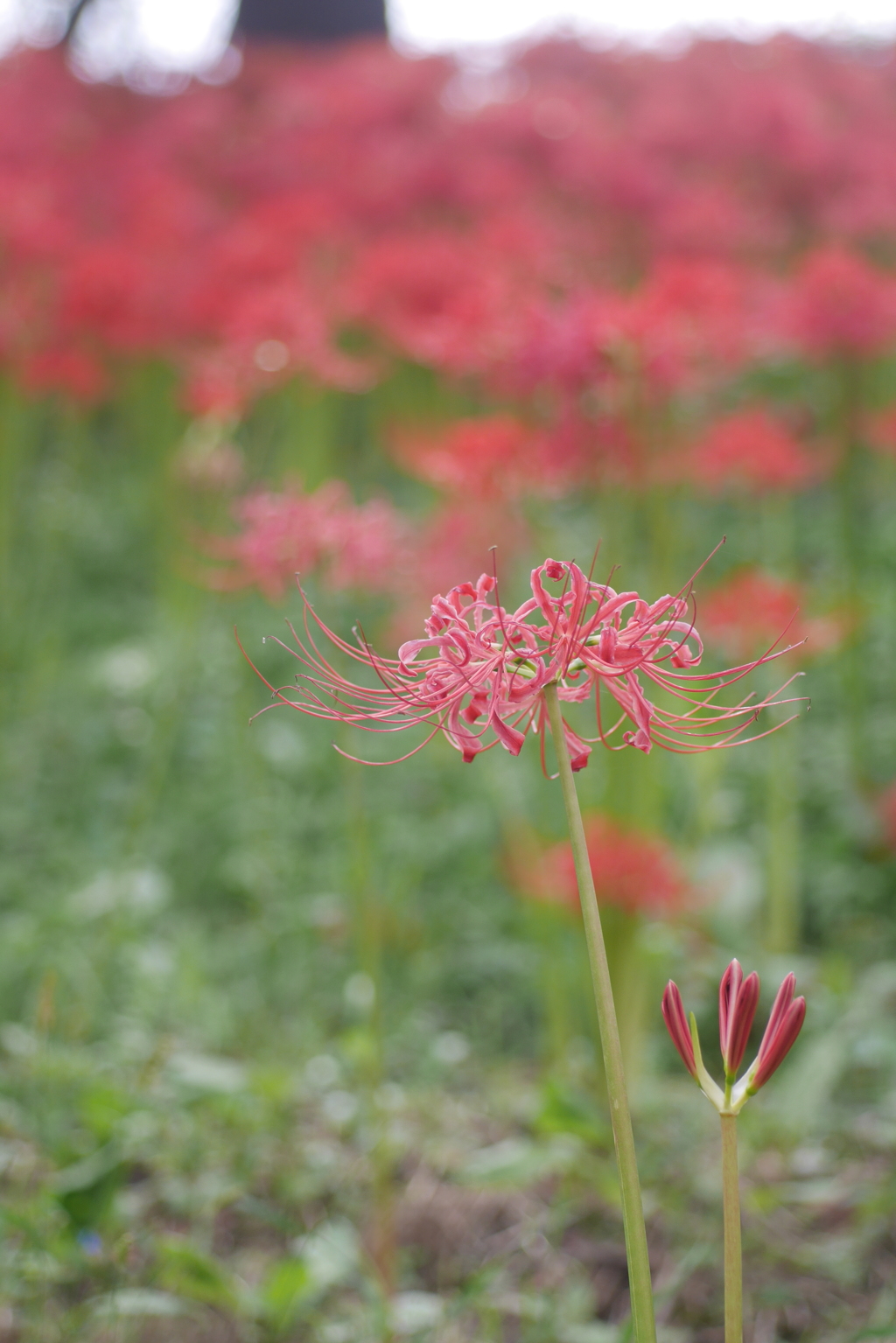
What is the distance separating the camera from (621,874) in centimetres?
181

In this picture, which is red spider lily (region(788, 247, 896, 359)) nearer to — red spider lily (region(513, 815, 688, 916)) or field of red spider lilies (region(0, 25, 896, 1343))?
field of red spider lilies (region(0, 25, 896, 1343))

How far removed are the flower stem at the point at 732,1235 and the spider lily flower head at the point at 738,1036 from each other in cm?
2

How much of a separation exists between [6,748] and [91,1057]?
1795mm

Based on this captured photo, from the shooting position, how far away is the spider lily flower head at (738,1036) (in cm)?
64

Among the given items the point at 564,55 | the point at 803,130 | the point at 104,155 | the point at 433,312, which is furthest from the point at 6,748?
the point at 564,55

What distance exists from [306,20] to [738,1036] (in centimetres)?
747

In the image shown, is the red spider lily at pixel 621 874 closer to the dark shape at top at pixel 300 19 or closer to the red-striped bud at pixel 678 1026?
the red-striped bud at pixel 678 1026

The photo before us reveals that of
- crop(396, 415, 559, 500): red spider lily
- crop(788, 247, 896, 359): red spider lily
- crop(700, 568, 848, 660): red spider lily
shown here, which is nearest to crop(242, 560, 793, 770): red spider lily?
crop(396, 415, 559, 500): red spider lily

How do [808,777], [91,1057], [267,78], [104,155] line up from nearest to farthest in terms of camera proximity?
1. [91,1057]
2. [808,777]
3. [104,155]
4. [267,78]

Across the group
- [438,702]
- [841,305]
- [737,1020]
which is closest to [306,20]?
[841,305]

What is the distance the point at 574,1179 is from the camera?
165 cm

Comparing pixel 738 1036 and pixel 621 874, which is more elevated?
pixel 621 874

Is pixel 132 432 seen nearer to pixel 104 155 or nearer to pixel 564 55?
pixel 104 155

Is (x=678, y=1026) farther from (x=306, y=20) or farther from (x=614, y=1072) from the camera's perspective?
(x=306, y=20)
